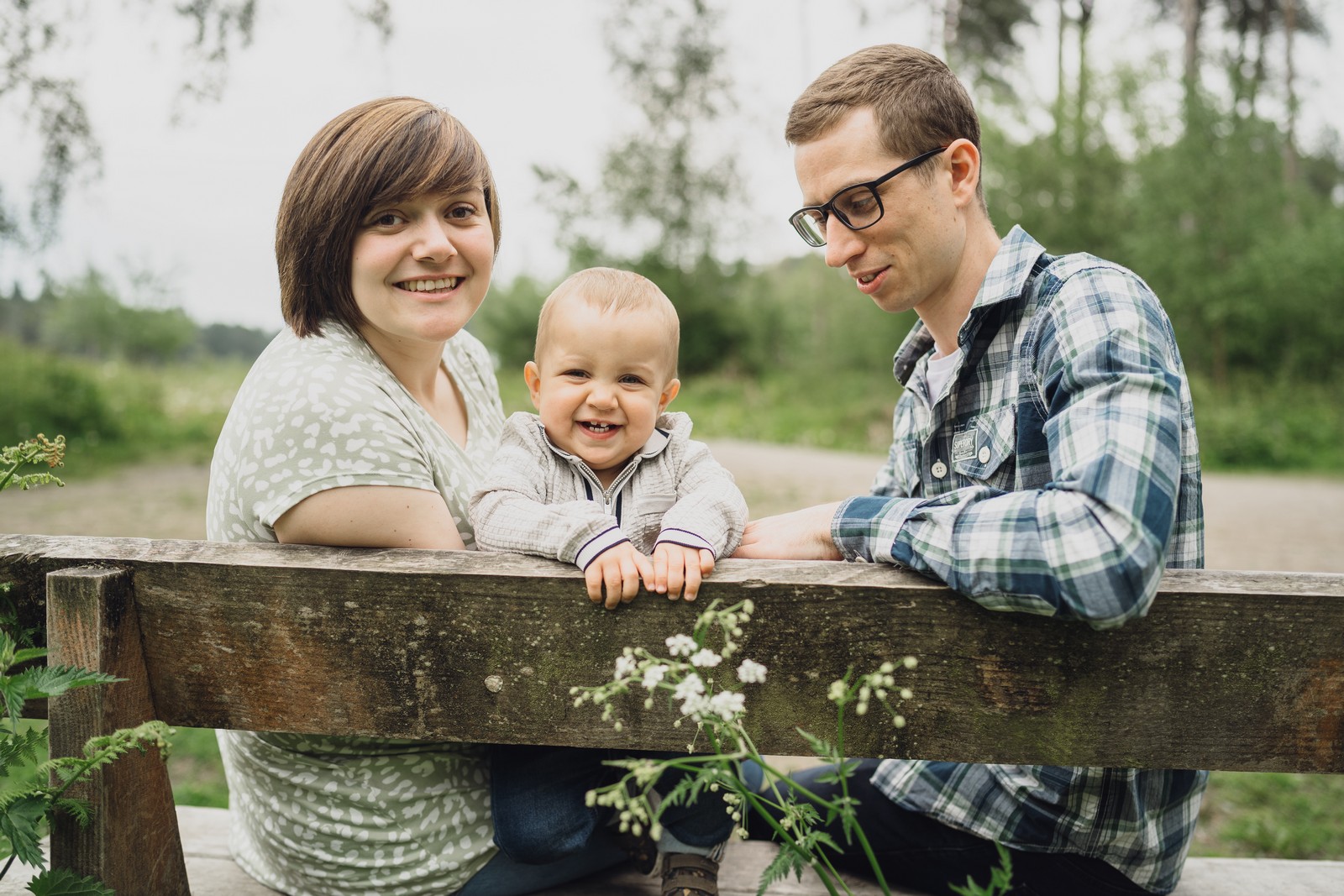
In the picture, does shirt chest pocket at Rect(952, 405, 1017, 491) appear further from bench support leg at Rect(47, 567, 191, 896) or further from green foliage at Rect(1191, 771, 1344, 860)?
green foliage at Rect(1191, 771, 1344, 860)

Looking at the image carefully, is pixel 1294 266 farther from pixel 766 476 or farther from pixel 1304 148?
pixel 1304 148

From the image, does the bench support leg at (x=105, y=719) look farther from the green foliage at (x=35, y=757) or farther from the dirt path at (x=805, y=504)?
the dirt path at (x=805, y=504)

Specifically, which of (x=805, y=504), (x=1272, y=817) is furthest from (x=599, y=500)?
(x=805, y=504)

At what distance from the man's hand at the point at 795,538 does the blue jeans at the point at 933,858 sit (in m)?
0.41

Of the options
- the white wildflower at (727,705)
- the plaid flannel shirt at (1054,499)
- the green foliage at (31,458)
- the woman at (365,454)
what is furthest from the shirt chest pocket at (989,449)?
the green foliage at (31,458)

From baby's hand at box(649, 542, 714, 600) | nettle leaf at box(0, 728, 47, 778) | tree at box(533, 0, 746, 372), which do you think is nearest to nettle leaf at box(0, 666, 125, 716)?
nettle leaf at box(0, 728, 47, 778)

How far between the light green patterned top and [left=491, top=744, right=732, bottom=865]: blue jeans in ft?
0.34

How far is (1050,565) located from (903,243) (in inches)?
39.5

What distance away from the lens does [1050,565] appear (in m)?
1.43

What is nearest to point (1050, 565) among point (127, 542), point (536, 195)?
point (127, 542)

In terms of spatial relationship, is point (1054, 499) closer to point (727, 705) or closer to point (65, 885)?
point (727, 705)

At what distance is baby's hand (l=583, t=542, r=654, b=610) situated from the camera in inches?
58.5

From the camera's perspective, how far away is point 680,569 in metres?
1.52

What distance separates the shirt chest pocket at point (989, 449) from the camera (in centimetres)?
203
